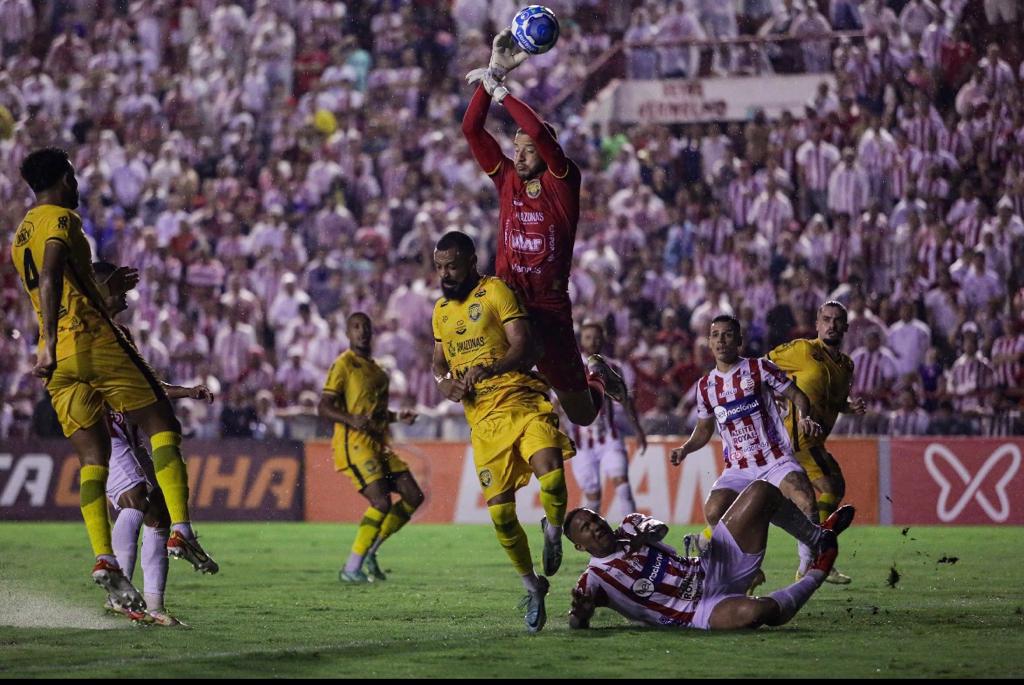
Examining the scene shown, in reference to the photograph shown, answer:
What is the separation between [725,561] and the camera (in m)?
8.78

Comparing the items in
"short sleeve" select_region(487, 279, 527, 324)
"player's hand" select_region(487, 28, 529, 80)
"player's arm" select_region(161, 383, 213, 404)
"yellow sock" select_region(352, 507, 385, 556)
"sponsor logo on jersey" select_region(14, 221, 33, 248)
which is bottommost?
"yellow sock" select_region(352, 507, 385, 556)

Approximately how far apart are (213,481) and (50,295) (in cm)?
1182

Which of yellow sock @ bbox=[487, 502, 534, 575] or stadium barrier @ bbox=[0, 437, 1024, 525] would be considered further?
stadium barrier @ bbox=[0, 437, 1024, 525]

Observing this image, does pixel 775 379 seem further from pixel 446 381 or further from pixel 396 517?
pixel 396 517

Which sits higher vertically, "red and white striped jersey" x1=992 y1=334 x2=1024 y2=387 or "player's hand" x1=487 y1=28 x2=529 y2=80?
"player's hand" x1=487 y1=28 x2=529 y2=80

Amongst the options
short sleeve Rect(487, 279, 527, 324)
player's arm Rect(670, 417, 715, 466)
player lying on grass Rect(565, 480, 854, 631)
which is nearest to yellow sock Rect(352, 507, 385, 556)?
player's arm Rect(670, 417, 715, 466)

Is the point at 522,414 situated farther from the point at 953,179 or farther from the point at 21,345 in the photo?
the point at 21,345

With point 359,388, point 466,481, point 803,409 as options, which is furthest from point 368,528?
point 466,481

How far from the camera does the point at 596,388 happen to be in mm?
11367

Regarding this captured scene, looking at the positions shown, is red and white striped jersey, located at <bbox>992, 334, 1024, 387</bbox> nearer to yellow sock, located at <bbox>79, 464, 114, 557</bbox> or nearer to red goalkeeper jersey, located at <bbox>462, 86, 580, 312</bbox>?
red goalkeeper jersey, located at <bbox>462, 86, 580, 312</bbox>

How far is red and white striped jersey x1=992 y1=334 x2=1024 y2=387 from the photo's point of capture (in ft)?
59.4

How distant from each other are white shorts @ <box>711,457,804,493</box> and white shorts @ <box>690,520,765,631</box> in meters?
1.37

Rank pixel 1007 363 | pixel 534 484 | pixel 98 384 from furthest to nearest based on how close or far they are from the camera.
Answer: pixel 534 484
pixel 1007 363
pixel 98 384

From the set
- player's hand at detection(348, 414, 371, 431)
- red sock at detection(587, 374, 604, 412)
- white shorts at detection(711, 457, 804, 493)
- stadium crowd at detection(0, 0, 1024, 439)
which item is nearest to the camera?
white shorts at detection(711, 457, 804, 493)
